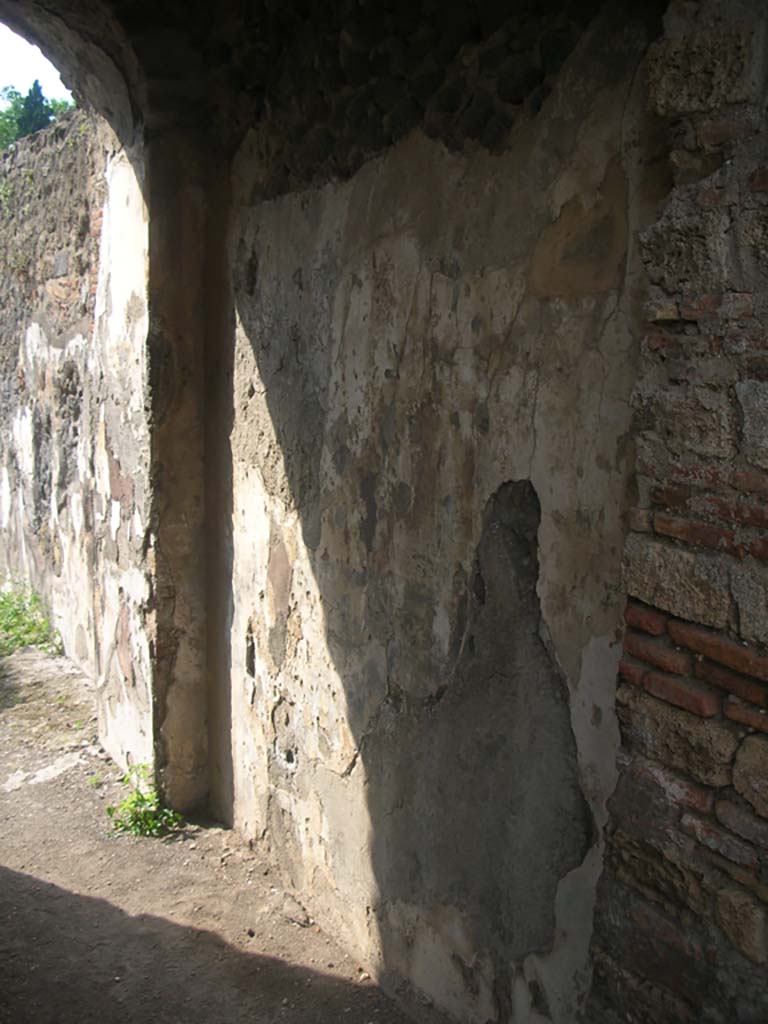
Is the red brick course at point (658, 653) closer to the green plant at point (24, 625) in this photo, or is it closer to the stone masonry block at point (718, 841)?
the stone masonry block at point (718, 841)

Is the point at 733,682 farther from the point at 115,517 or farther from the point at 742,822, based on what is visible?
the point at 115,517

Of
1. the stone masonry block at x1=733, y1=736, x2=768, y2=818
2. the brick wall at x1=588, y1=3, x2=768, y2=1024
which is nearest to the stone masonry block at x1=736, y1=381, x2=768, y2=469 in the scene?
the brick wall at x1=588, y1=3, x2=768, y2=1024

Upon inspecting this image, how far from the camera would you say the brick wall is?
4.55 feet

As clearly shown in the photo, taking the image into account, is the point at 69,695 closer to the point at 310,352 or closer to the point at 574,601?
the point at 310,352

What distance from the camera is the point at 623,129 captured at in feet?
5.50

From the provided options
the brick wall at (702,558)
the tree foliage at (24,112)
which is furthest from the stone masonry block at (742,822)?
the tree foliage at (24,112)

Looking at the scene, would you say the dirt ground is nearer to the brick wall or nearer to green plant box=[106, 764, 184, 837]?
green plant box=[106, 764, 184, 837]

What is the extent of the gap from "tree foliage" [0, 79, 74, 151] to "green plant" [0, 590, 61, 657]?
46.9 feet

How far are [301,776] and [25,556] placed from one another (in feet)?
11.9

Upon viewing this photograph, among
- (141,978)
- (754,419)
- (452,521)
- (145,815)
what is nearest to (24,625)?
(145,815)

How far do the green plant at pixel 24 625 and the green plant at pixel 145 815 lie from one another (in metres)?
1.97

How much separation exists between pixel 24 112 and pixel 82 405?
1692 centimetres

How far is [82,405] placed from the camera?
448 centimetres

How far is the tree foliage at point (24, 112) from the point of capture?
59.7 ft
